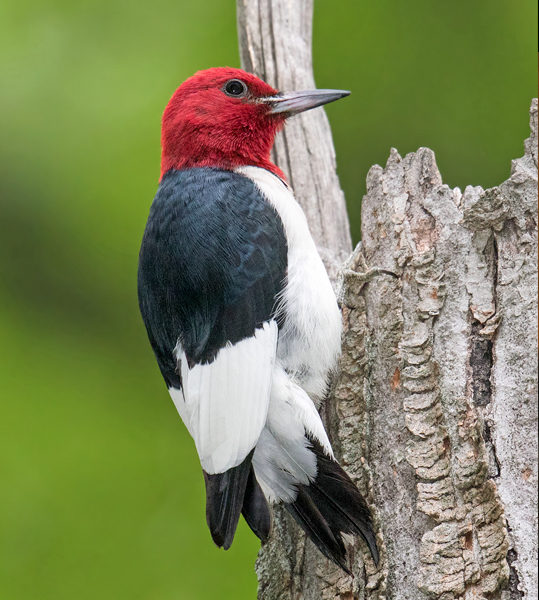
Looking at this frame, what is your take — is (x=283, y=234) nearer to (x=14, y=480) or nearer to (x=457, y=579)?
(x=457, y=579)

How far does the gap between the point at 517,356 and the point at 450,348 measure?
122mm

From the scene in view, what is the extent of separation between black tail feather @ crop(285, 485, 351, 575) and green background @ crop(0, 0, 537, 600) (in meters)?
0.87

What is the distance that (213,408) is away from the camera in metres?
1.37

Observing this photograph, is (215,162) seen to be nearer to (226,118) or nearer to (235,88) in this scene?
(226,118)

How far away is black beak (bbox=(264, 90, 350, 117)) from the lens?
1.83 m

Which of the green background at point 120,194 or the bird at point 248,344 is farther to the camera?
the green background at point 120,194

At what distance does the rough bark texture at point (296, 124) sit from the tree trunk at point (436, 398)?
0.52 m

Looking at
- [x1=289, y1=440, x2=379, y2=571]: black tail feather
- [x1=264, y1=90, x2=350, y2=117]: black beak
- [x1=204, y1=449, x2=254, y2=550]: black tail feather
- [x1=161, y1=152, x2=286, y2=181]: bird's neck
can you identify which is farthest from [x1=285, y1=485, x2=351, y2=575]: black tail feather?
[x1=264, y1=90, x2=350, y2=117]: black beak

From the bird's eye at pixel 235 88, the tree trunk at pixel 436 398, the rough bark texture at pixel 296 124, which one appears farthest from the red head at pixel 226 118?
the tree trunk at pixel 436 398

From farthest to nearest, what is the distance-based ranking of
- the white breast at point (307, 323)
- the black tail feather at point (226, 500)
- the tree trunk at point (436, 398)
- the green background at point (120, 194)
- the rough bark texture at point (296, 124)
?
the green background at point (120, 194) < the rough bark texture at point (296, 124) < the white breast at point (307, 323) < the black tail feather at point (226, 500) < the tree trunk at point (436, 398)

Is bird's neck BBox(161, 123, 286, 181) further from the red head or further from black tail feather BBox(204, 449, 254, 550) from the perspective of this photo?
black tail feather BBox(204, 449, 254, 550)

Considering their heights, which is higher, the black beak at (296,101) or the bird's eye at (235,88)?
the bird's eye at (235,88)

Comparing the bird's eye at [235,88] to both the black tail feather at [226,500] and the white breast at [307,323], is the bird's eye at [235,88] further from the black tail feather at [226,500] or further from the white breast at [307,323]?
the black tail feather at [226,500]

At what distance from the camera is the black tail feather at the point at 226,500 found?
1.31m
